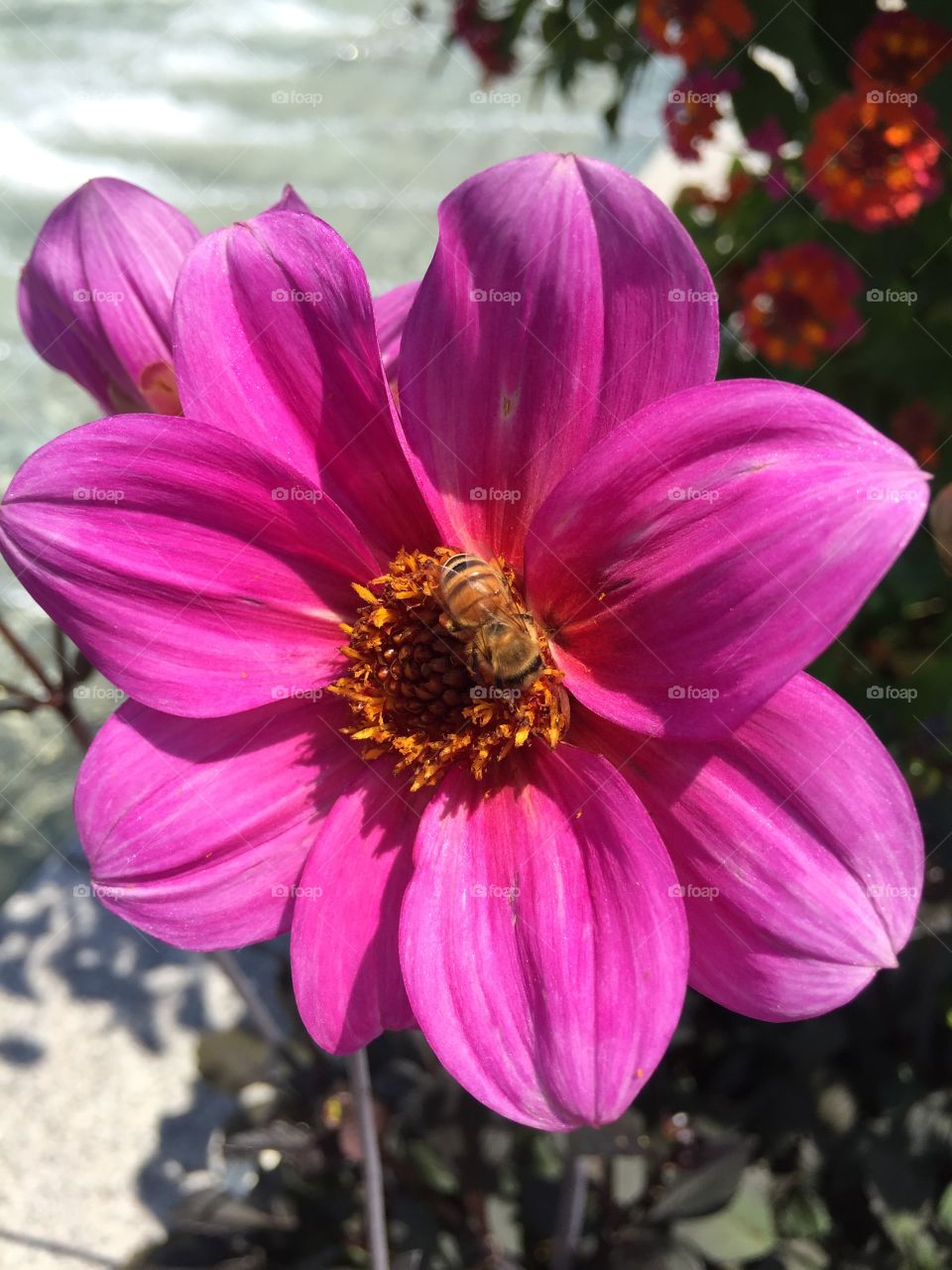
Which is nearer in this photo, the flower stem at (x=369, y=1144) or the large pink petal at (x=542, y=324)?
the large pink petal at (x=542, y=324)

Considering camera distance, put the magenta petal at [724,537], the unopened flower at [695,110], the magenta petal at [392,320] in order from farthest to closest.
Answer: the unopened flower at [695,110]
the magenta petal at [392,320]
the magenta petal at [724,537]

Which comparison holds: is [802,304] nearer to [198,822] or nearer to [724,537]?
[724,537]

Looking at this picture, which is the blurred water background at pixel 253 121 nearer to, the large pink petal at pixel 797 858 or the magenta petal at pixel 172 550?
the magenta petal at pixel 172 550

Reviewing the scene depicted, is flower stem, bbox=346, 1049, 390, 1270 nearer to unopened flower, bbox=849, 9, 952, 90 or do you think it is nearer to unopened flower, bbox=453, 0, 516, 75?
unopened flower, bbox=849, 9, 952, 90

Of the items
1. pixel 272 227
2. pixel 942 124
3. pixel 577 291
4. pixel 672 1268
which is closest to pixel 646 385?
pixel 577 291

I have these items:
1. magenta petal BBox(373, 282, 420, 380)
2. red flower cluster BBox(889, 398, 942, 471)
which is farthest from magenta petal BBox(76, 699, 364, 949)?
red flower cluster BBox(889, 398, 942, 471)

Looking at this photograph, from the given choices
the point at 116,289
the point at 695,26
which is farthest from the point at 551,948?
the point at 695,26

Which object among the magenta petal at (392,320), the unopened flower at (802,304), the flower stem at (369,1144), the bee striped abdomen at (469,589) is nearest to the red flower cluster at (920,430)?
the unopened flower at (802,304)
